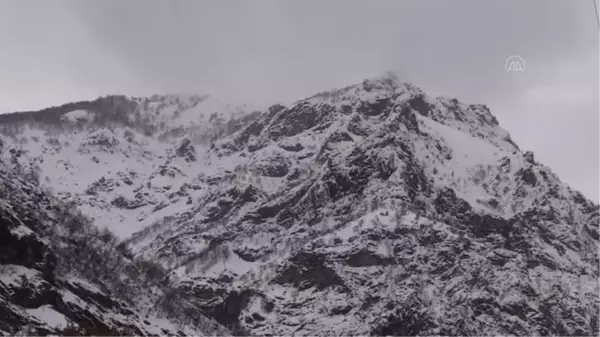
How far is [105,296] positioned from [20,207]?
2575 cm

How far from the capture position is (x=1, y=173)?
199500 millimetres

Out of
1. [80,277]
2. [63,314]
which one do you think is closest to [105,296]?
[80,277]

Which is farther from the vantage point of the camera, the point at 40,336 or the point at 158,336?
the point at 158,336

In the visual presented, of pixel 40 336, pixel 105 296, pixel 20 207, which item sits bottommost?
pixel 40 336

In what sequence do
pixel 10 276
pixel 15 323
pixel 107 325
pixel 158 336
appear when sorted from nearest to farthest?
1. pixel 15 323
2. pixel 10 276
3. pixel 107 325
4. pixel 158 336

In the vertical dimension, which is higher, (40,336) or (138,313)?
(138,313)

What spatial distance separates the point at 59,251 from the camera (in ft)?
646

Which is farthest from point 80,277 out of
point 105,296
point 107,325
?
point 107,325

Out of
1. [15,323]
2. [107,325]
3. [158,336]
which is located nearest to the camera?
[15,323]

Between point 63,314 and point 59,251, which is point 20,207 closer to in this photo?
point 59,251

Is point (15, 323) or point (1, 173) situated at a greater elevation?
point (1, 173)

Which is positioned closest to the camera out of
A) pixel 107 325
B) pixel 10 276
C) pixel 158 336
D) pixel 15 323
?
pixel 15 323

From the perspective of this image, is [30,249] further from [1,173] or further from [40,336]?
[1,173]

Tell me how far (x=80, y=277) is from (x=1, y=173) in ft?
99.4
